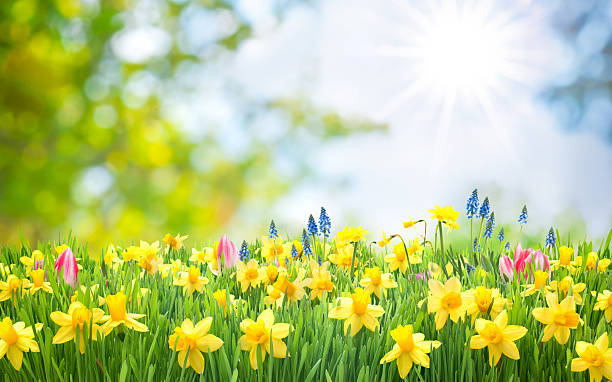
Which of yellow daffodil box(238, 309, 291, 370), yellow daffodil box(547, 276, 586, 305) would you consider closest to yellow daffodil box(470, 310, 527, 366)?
yellow daffodil box(238, 309, 291, 370)

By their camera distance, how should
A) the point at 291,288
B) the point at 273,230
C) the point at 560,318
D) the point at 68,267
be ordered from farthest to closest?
1. the point at 273,230
2. the point at 68,267
3. the point at 291,288
4. the point at 560,318

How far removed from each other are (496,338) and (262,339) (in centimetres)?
56

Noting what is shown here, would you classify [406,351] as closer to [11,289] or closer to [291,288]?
[291,288]

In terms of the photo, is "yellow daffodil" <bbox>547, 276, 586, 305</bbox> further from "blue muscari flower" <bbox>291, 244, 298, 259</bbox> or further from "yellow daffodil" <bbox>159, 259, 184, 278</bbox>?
"yellow daffodil" <bbox>159, 259, 184, 278</bbox>

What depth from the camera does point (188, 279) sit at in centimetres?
173

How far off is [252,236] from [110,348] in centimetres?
177

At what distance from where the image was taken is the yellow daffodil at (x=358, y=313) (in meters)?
1.23

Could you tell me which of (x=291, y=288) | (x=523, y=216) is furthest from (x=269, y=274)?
(x=523, y=216)

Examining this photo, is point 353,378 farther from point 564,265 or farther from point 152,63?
point 152,63

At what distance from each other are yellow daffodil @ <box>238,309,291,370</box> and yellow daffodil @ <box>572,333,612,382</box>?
27.0 inches

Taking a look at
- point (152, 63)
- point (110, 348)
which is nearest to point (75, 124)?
point (152, 63)

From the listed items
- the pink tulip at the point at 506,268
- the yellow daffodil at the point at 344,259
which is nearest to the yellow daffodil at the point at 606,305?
the pink tulip at the point at 506,268

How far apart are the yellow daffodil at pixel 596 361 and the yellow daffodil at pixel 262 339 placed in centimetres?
69

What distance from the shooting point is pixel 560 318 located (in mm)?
1210
